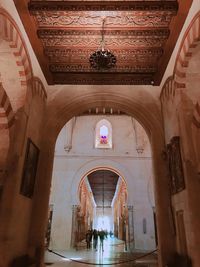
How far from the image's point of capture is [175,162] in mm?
5121

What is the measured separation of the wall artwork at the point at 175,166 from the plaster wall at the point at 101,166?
8.10 m

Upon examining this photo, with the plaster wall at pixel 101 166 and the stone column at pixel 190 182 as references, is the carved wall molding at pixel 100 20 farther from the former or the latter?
the plaster wall at pixel 101 166

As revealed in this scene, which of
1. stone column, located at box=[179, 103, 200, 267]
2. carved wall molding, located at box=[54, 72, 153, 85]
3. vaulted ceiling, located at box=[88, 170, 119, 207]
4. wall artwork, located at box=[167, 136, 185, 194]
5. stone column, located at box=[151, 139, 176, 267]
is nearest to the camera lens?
stone column, located at box=[179, 103, 200, 267]

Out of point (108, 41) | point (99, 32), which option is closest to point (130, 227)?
point (108, 41)

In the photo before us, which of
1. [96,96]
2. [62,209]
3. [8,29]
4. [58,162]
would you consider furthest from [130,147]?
[8,29]

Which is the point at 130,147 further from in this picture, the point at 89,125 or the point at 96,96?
the point at 96,96

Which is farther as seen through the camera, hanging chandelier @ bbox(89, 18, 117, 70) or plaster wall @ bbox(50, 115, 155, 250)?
plaster wall @ bbox(50, 115, 155, 250)

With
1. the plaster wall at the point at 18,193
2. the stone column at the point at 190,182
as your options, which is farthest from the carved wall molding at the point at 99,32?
the stone column at the point at 190,182

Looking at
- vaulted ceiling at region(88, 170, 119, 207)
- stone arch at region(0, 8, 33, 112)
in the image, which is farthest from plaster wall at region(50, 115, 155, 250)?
stone arch at region(0, 8, 33, 112)

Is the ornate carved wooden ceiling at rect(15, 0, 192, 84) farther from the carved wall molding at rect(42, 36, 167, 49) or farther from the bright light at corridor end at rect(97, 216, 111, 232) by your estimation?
the bright light at corridor end at rect(97, 216, 111, 232)

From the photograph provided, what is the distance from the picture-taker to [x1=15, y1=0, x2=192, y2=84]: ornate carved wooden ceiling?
4422 mm

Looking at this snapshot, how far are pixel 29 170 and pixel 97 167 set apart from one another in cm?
864

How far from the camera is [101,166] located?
13672mm

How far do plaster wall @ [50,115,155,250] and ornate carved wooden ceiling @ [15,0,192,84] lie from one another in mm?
7791
